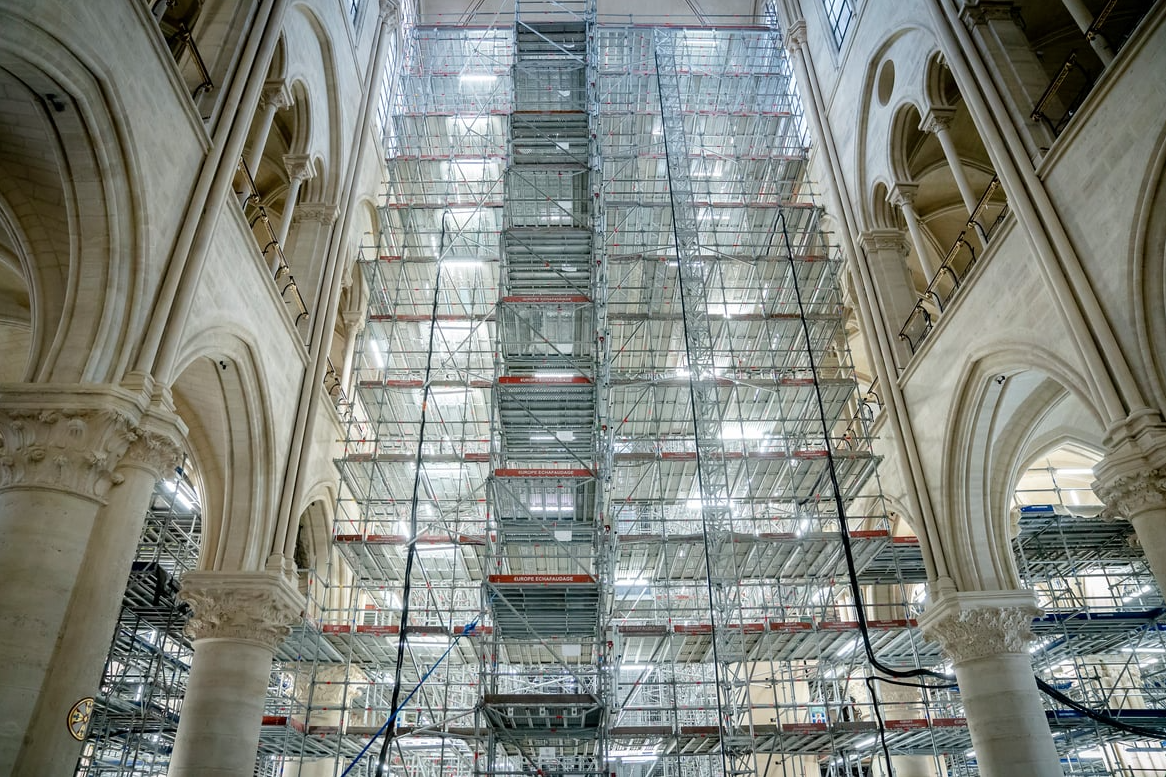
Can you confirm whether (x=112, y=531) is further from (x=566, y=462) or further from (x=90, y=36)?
(x=566, y=462)

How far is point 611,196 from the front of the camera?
728 inches

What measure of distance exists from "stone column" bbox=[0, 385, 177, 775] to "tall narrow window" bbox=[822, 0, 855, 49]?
593 inches

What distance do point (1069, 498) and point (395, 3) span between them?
19.6 meters

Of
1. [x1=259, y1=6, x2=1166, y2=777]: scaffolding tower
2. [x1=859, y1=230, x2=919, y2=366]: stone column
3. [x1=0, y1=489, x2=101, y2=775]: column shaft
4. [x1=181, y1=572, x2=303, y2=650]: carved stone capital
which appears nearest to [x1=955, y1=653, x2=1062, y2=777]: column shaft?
[x1=259, y1=6, x2=1166, y2=777]: scaffolding tower

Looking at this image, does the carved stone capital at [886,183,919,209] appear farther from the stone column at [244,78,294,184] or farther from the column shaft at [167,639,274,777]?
the column shaft at [167,639,274,777]

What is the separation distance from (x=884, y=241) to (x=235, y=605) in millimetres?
12290

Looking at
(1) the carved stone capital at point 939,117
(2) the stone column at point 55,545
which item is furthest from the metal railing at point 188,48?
(1) the carved stone capital at point 939,117

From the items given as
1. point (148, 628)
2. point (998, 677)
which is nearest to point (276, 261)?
point (148, 628)

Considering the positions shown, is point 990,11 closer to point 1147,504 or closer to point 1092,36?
point 1092,36

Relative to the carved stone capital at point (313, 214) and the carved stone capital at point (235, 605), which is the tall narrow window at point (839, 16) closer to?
the carved stone capital at point (313, 214)

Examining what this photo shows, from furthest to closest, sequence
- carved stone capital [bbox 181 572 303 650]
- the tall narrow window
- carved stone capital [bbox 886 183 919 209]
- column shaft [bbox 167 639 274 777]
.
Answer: the tall narrow window, carved stone capital [bbox 886 183 919 209], carved stone capital [bbox 181 572 303 650], column shaft [bbox 167 639 274 777]

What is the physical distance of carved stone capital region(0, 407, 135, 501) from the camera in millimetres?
6652

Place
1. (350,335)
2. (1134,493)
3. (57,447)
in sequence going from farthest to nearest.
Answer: (350,335) < (1134,493) < (57,447)

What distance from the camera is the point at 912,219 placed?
1355 centimetres
